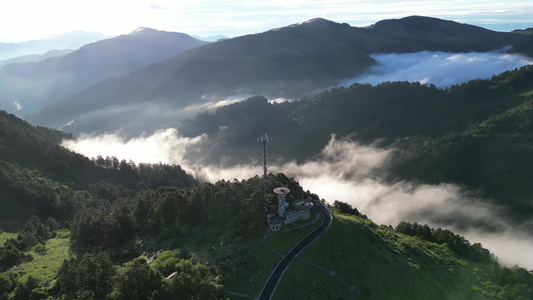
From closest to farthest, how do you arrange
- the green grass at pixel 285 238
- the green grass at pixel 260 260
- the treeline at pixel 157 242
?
the treeline at pixel 157 242, the green grass at pixel 260 260, the green grass at pixel 285 238

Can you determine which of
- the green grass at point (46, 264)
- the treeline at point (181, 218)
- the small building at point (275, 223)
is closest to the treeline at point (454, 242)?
the treeline at point (181, 218)

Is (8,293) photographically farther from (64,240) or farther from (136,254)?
(64,240)

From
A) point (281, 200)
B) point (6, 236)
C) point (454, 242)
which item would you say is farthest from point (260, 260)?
point (6, 236)

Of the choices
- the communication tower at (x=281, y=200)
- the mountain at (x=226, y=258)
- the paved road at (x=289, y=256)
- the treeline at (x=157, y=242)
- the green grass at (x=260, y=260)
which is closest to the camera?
the treeline at (x=157, y=242)

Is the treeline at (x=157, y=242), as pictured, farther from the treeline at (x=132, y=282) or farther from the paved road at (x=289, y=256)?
the paved road at (x=289, y=256)

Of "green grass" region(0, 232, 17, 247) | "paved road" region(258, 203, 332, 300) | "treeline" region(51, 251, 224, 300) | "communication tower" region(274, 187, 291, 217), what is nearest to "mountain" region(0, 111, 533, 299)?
"treeline" region(51, 251, 224, 300)
